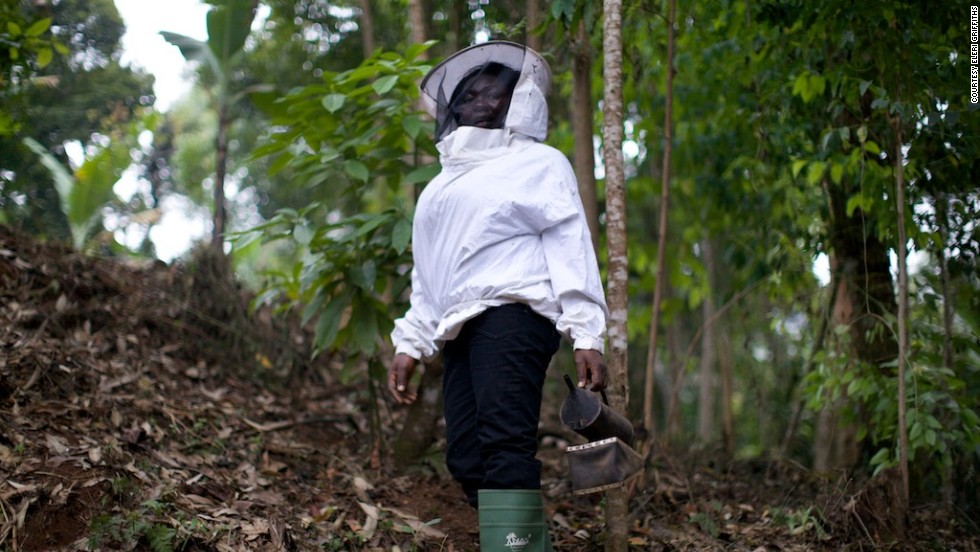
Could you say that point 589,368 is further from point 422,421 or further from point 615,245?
point 422,421

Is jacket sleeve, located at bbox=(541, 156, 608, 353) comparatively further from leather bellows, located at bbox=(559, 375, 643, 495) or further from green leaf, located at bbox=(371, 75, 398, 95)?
green leaf, located at bbox=(371, 75, 398, 95)

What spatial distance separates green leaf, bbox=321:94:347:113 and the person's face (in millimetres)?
782

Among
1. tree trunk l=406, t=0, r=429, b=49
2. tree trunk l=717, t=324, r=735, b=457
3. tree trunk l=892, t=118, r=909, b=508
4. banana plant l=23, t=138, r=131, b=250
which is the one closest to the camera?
tree trunk l=892, t=118, r=909, b=508

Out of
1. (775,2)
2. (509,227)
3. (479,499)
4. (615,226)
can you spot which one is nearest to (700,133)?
(775,2)

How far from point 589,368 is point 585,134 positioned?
Result: 2065 millimetres

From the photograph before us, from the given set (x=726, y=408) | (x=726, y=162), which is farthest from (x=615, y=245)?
(x=726, y=408)

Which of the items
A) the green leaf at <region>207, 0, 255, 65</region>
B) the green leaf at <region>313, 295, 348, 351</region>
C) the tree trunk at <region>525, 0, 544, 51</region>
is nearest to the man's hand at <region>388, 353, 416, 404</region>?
the green leaf at <region>313, 295, 348, 351</region>

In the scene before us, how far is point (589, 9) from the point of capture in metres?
4.11

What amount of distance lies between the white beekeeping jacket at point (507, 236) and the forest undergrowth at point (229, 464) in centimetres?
107

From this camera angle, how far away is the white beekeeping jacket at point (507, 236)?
3045mm

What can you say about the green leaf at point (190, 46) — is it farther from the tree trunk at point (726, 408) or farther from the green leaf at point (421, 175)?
the tree trunk at point (726, 408)

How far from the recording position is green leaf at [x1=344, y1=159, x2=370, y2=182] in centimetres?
396

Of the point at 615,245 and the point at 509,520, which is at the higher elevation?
the point at 615,245

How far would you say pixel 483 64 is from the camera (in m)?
3.45
